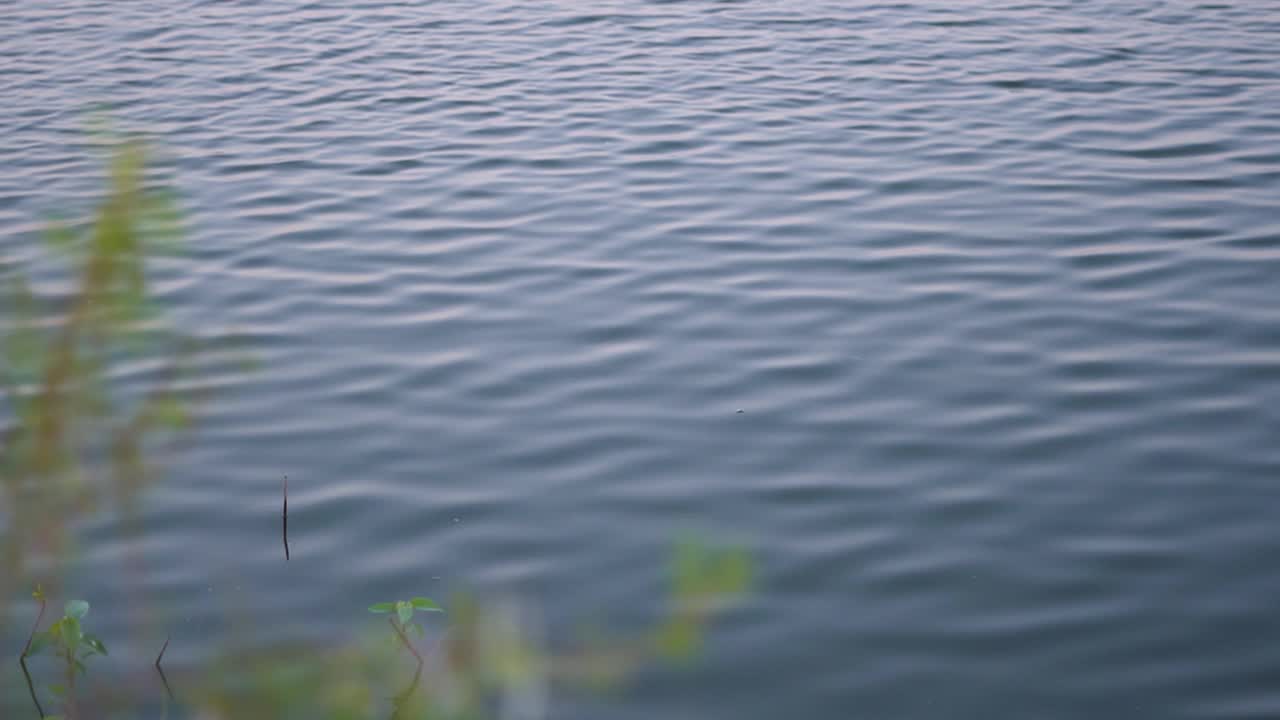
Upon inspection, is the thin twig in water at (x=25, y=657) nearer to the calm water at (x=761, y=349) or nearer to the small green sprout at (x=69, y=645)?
the small green sprout at (x=69, y=645)

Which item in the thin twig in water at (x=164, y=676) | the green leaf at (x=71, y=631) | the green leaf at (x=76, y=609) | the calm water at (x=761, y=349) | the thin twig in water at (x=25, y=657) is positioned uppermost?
the green leaf at (x=76, y=609)

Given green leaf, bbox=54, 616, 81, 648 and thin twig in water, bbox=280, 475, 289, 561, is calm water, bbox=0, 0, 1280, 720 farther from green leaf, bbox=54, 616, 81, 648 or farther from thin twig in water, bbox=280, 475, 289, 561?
green leaf, bbox=54, 616, 81, 648

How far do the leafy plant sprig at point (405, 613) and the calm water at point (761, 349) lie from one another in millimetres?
163

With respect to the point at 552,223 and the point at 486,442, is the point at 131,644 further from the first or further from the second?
the point at 552,223

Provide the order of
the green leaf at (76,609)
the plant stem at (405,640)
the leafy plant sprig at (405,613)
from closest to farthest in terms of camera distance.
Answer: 1. the green leaf at (76,609)
2. the leafy plant sprig at (405,613)
3. the plant stem at (405,640)

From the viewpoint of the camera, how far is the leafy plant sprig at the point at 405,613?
10.0 ft

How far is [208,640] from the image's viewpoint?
3486mm

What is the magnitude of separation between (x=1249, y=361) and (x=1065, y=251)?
1.15m

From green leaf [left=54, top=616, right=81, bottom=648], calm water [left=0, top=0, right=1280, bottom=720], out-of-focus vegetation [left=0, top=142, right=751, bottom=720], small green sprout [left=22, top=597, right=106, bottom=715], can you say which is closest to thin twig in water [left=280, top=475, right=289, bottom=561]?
calm water [left=0, top=0, right=1280, bottom=720]

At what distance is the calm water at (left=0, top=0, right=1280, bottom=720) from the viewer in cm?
352

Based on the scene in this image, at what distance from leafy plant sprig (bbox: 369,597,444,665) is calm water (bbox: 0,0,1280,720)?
16 centimetres

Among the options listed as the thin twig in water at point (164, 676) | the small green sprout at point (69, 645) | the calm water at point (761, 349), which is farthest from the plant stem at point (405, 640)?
the small green sprout at point (69, 645)

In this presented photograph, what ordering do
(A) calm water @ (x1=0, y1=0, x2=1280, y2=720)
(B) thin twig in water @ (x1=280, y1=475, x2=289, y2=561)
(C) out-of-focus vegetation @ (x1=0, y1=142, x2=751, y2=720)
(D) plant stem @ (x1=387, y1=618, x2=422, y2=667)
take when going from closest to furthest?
(C) out-of-focus vegetation @ (x1=0, y1=142, x2=751, y2=720) → (D) plant stem @ (x1=387, y1=618, x2=422, y2=667) → (A) calm water @ (x1=0, y1=0, x2=1280, y2=720) → (B) thin twig in water @ (x1=280, y1=475, x2=289, y2=561)

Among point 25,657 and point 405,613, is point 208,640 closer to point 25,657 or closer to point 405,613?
point 25,657
